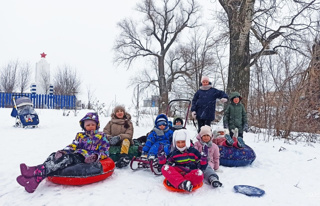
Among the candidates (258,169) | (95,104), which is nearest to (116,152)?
(258,169)

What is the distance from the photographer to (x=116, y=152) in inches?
181

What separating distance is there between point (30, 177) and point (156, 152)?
2016 mm

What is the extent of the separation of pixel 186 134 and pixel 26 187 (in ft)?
7.66

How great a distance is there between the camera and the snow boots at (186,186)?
3.12 metres

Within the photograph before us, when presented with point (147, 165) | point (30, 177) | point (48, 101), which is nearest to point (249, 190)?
point (147, 165)

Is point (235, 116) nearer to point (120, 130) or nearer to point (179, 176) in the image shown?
point (120, 130)

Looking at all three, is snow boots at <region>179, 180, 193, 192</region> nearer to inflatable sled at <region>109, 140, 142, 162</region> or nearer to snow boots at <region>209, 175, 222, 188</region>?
snow boots at <region>209, 175, 222, 188</region>

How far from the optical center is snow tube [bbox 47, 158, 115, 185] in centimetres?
332

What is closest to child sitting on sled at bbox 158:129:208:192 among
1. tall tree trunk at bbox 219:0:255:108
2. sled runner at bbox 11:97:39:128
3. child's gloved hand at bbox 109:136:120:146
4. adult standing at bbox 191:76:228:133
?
child's gloved hand at bbox 109:136:120:146

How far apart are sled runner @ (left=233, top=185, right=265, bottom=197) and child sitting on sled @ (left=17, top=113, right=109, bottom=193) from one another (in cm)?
215

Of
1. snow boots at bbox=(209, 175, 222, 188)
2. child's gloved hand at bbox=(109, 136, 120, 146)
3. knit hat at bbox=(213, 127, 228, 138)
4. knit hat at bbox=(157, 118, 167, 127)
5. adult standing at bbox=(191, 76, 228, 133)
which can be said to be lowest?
snow boots at bbox=(209, 175, 222, 188)

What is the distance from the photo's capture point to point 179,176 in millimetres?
3346

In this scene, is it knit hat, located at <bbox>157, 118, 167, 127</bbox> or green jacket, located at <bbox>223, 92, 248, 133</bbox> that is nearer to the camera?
knit hat, located at <bbox>157, 118, 167, 127</bbox>

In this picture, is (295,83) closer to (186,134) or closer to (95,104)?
(186,134)
